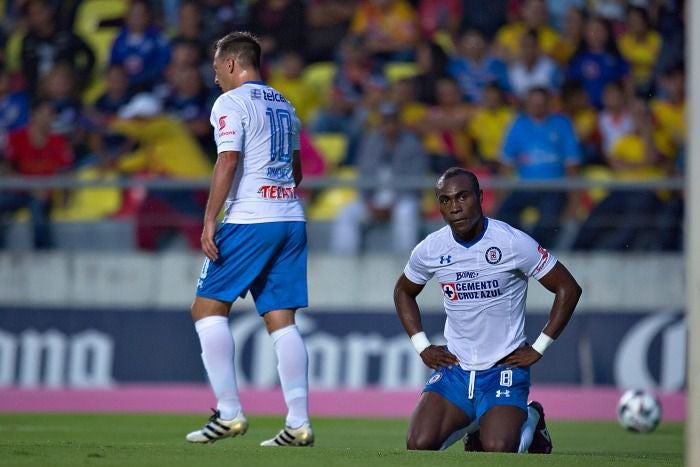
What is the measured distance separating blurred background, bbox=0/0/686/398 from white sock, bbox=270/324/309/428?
19.9 feet

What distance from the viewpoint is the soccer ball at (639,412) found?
10.4m

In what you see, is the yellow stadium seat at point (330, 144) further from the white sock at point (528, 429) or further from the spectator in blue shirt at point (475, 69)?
the white sock at point (528, 429)

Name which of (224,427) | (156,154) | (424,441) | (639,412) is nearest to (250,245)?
(224,427)

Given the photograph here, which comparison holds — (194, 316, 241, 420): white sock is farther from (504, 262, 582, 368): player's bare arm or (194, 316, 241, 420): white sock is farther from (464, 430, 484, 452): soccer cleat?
(504, 262, 582, 368): player's bare arm

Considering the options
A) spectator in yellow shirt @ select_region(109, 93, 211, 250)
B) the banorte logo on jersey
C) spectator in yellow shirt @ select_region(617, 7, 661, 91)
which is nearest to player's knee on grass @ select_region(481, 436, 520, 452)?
the banorte logo on jersey

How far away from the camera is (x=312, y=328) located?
44.8ft

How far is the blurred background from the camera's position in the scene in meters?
13.3

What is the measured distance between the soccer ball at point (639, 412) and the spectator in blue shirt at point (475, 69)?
5554 millimetres

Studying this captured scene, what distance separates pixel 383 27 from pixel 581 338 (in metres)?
5.09

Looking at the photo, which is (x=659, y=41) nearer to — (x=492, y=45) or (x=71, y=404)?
(x=492, y=45)

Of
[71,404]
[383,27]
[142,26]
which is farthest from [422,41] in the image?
[71,404]

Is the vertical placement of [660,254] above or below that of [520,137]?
below

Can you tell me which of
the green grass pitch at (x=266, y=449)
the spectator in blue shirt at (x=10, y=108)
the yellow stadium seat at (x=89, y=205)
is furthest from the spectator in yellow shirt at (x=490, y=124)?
the spectator in blue shirt at (x=10, y=108)

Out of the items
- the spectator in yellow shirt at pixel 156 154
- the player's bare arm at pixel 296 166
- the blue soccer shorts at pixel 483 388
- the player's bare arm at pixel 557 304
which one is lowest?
the blue soccer shorts at pixel 483 388
